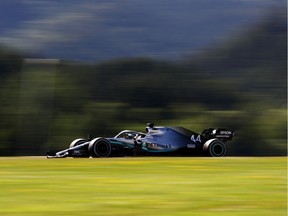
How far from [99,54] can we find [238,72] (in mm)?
15535

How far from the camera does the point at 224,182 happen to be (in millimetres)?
9508

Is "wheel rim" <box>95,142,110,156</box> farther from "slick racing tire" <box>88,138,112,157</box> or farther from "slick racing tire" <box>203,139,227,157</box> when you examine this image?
"slick racing tire" <box>203,139,227,157</box>

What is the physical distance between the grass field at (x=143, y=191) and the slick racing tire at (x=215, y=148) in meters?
7.89

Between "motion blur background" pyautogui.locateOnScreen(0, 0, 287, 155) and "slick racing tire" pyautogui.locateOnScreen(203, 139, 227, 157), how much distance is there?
21145 millimetres

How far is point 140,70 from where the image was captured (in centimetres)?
7550

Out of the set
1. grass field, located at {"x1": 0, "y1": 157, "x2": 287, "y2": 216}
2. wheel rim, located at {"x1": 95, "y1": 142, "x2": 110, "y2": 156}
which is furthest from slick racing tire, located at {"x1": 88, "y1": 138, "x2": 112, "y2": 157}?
grass field, located at {"x1": 0, "y1": 157, "x2": 287, "y2": 216}

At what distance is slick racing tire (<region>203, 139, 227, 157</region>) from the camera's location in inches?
794

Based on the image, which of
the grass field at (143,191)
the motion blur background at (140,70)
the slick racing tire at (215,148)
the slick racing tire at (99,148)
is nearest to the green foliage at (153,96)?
the motion blur background at (140,70)

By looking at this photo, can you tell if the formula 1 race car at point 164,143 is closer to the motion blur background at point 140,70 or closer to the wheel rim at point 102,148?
the wheel rim at point 102,148

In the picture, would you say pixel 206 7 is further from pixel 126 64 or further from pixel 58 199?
pixel 58 199

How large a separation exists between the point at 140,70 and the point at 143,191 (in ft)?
221

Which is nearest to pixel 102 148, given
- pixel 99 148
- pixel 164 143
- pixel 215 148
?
pixel 99 148

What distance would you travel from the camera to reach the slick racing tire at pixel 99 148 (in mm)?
19072

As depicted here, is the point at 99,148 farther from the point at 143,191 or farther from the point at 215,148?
the point at 143,191
